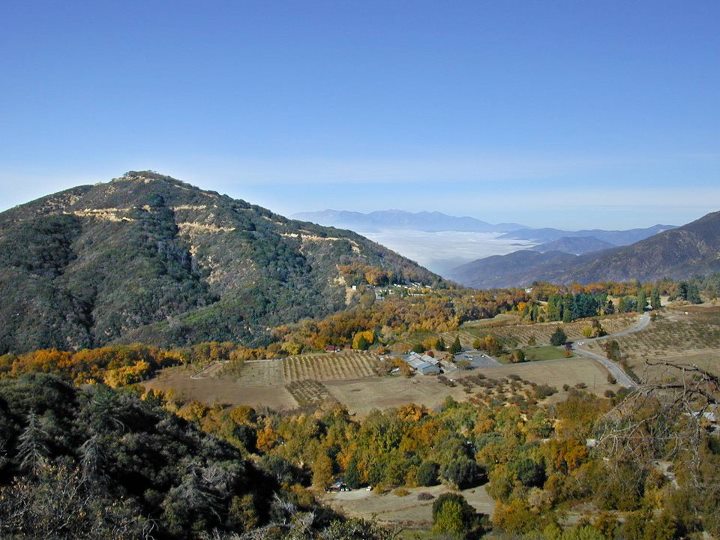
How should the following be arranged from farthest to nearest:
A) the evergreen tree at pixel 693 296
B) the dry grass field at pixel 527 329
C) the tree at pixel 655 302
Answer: the evergreen tree at pixel 693 296 → the tree at pixel 655 302 → the dry grass field at pixel 527 329

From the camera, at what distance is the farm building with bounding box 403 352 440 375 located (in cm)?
4722

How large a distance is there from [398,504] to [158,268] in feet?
228

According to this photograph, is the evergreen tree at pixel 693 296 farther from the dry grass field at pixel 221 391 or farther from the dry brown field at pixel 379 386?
the dry grass field at pixel 221 391

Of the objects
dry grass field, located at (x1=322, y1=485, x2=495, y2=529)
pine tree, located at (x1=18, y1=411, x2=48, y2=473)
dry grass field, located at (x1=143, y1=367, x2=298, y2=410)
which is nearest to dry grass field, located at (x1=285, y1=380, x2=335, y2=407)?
dry grass field, located at (x1=143, y1=367, x2=298, y2=410)

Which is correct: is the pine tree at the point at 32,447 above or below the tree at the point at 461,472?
above

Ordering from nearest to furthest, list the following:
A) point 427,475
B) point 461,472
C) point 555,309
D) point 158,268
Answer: point 461,472, point 427,475, point 555,309, point 158,268

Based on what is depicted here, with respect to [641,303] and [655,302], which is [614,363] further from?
[655,302]

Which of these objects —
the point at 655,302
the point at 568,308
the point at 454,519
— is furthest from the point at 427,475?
the point at 655,302

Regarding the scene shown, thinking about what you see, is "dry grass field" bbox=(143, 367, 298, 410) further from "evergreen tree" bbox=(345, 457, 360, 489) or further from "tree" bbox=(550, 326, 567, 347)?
"tree" bbox=(550, 326, 567, 347)

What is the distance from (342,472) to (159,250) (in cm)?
7210

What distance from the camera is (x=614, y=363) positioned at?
159ft

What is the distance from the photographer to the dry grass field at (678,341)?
47.6 m

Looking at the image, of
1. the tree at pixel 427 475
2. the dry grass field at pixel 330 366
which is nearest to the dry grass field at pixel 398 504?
the tree at pixel 427 475

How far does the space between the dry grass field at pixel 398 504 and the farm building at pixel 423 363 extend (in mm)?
21041
